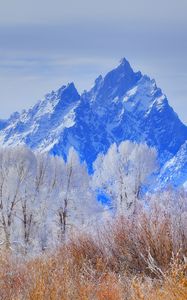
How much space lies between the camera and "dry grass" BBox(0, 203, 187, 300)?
11977 millimetres

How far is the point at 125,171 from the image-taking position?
186 ft

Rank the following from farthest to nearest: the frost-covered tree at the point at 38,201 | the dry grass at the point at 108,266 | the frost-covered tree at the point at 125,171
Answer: the frost-covered tree at the point at 125,171, the frost-covered tree at the point at 38,201, the dry grass at the point at 108,266

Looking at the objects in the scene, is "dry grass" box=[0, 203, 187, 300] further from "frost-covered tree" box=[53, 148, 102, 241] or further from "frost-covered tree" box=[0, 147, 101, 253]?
"frost-covered tree" box=[53, 148, 102, 241]

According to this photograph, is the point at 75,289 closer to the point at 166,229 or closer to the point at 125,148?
the point at 166,229

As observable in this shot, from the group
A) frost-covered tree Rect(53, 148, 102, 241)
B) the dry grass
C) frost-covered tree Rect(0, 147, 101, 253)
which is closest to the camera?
the dry grass

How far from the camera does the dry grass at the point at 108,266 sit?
1198cm

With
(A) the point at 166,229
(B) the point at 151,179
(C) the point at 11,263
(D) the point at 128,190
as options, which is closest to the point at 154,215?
(A) the point at 166,229

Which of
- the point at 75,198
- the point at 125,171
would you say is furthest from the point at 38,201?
the point at 125,171

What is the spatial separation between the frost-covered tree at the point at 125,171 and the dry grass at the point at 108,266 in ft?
97.4

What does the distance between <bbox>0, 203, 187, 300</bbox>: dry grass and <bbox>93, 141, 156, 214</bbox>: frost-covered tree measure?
97.4 feet

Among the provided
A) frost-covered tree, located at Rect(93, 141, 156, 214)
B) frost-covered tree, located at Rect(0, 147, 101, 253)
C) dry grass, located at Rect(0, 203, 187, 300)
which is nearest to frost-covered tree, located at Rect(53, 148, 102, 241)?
frost-covered tree, located at Rect(0, 147, 101, 253)

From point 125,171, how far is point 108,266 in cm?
4055

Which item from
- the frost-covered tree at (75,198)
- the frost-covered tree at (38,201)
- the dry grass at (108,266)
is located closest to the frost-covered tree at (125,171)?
the frost-covered tree at (75,198)

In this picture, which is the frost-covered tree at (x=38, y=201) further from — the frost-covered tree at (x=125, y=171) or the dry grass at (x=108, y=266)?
the dry grass at (x=108, y=266)
